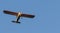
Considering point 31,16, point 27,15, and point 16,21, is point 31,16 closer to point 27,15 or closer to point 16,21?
point 27,15

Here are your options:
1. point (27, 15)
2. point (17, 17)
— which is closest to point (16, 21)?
point (17, 17)

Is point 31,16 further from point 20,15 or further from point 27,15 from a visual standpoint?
point 20,15

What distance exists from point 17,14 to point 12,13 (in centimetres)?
303

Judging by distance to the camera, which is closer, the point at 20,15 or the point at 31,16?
the point at 20,15

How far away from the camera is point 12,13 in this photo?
66188mm

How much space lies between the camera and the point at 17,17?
61688mm

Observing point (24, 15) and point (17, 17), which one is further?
point (24, 15)

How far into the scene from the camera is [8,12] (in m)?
65.6

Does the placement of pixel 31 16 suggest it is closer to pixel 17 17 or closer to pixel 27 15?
pixel 27 15

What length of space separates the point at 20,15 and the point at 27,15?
5844 millimetres

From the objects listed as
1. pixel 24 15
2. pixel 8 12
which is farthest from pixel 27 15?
pixel 8 12

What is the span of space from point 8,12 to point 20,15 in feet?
18.1

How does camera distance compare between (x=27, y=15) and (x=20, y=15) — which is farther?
(x=27, y=15)

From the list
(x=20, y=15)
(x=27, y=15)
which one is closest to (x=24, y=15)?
(x=27, y=15)
